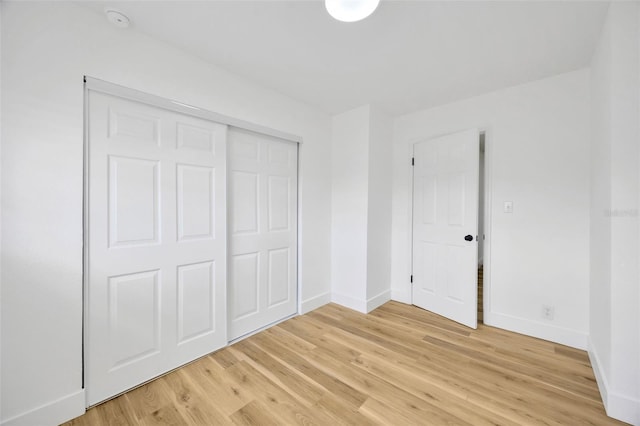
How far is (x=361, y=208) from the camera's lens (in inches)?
116

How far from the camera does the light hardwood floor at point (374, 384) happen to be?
1.47 m

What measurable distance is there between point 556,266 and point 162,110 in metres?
3.62

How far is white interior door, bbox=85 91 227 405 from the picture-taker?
1.57 meters

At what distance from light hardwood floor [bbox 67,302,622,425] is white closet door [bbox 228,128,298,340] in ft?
0.98

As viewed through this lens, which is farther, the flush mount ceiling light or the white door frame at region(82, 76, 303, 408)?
the white door frame at region(82, 76, 303, 408)

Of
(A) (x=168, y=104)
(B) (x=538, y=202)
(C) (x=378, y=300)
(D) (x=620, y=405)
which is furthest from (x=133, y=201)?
(B) (x=538, y=202)

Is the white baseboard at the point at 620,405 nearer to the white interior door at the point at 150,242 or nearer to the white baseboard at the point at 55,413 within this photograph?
the white interior door at the point at 150,242

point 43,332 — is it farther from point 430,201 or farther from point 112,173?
point 430,201

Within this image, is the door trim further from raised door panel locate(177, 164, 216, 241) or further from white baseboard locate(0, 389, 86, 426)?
white baseboard locate(0, 389, 86, 426)

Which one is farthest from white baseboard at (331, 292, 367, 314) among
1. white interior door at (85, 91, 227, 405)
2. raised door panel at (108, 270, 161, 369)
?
raised door panel at (108, 270, 161, 369)

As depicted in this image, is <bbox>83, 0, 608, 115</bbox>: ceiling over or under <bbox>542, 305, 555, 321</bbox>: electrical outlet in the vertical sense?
over

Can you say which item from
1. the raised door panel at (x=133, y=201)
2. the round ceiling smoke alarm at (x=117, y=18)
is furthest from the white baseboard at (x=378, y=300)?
the round ceiling smoke alarm at (x=117, y=18)

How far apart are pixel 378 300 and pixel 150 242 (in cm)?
252

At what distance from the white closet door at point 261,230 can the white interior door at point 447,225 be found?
5.10 ft
